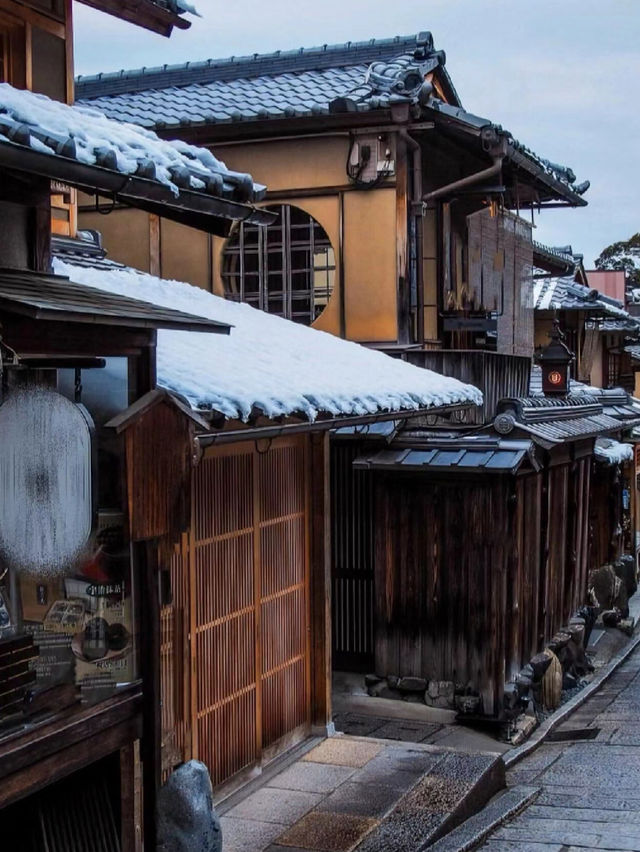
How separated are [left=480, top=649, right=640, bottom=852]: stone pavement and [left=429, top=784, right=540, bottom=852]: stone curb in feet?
0.27

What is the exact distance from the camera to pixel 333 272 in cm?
1662

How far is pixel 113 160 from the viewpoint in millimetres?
6492

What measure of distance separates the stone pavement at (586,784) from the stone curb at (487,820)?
8 cm

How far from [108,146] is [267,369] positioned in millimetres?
3246

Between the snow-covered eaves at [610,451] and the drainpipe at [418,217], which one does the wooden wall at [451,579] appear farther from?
the snow-covered eaves at [610,451]

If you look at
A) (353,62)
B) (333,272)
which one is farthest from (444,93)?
(333,272)

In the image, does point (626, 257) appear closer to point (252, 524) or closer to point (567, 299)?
point (567, 299)

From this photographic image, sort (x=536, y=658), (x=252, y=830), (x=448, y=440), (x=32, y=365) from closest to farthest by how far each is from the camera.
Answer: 1. (x=32, y=365)
2. (x=252, y=830)
3. (x=448, y=440)
4. (x=536, y=658)

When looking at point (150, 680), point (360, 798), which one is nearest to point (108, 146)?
point (150, 680)

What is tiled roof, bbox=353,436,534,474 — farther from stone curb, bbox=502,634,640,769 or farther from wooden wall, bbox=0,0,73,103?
wooden wall, bbox=0,0,73,103

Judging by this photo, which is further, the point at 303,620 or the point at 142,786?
the point at 303,620

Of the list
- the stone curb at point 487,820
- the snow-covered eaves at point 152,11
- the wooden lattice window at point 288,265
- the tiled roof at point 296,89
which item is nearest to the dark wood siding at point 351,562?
the wooden lattice window at point 288,265

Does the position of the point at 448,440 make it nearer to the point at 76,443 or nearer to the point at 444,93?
the point at 444,93

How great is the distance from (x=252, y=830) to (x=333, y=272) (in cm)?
925
